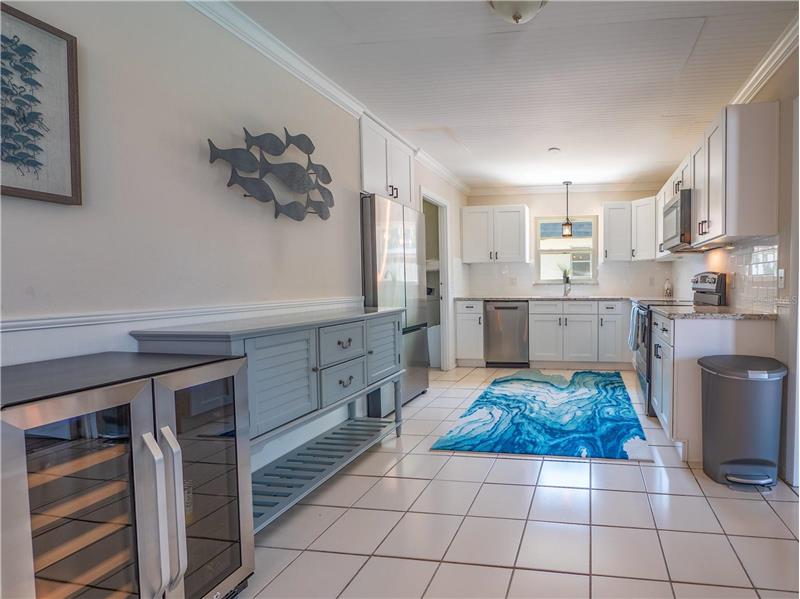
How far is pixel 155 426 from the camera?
150 centimetres

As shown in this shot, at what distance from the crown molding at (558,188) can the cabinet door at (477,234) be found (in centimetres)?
52

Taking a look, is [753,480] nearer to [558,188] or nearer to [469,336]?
[469,336]

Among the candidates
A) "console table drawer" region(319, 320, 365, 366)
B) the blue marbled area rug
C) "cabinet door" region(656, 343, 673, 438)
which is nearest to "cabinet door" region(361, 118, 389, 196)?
"console table drawer" region(319, 320, 365, 366)

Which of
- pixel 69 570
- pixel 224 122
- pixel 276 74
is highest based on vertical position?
pixel 276 74

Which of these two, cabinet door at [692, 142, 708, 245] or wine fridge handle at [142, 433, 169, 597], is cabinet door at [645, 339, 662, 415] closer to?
cabinet door at [692, 142, 708, 245]

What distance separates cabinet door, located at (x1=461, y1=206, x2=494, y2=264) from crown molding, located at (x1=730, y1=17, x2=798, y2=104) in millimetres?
3549

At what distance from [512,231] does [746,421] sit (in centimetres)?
457

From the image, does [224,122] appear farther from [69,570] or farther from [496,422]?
[496,422]

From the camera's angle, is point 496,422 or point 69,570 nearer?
point 69,570

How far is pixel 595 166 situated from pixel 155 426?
5694mm

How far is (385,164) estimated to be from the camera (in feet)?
15.0

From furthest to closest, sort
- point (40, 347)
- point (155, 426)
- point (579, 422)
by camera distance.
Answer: point (579, 422), point (40, 347), point (155, 426)

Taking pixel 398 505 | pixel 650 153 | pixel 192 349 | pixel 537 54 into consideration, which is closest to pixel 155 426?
pixel 192 349

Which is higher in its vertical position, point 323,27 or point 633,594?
point 323,27
